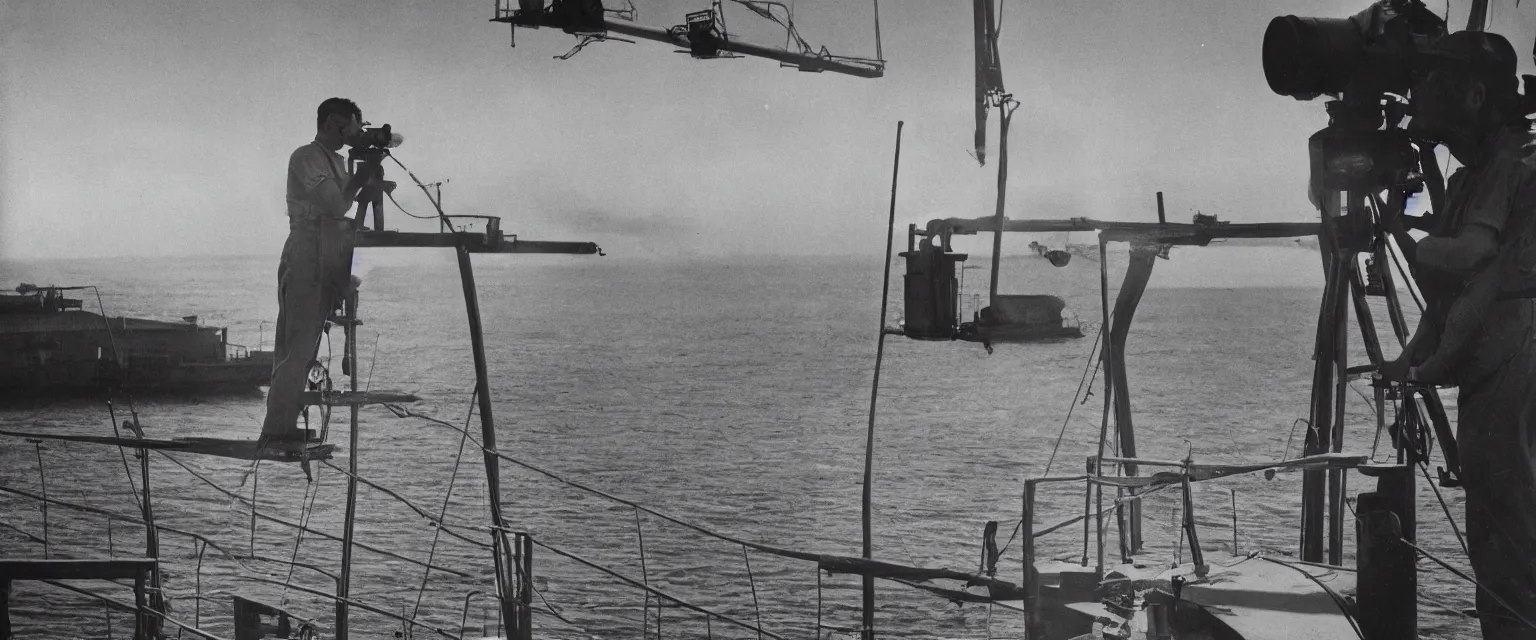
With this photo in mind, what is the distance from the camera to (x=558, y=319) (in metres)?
194

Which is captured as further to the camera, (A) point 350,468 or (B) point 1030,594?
(A) point 350,468

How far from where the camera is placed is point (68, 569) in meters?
10.2

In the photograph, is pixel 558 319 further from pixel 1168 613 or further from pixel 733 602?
pixel 1168 613

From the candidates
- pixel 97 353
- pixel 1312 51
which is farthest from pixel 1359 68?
pixel 97 353

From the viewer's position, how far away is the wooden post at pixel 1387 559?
8445mm

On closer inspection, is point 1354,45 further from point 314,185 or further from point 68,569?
point 68,569

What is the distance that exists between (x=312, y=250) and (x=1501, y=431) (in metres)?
10.4

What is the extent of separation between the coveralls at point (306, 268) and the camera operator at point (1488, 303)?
9377 millimetres

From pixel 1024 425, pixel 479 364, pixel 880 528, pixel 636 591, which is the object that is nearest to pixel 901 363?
pixel 1024 425

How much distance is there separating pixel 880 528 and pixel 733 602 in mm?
14235

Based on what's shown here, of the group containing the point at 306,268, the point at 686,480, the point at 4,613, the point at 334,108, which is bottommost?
the point at 686,480

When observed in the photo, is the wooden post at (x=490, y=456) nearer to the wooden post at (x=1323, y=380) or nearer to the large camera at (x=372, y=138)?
the large camera at (x=372, y=138)

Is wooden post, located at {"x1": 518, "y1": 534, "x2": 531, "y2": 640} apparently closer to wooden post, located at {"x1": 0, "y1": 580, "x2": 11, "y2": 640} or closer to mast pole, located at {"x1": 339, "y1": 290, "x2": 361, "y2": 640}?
mast pole, located at {"x1": 339, "y1": 290, "x2": 361, "y2": 640}

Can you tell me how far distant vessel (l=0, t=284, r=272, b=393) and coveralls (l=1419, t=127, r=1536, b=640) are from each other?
87.6 metres
